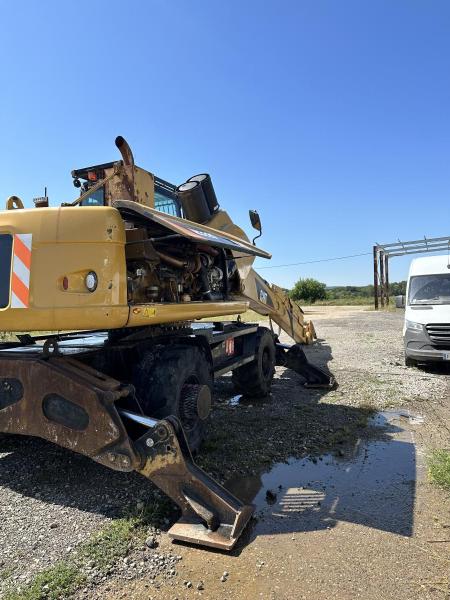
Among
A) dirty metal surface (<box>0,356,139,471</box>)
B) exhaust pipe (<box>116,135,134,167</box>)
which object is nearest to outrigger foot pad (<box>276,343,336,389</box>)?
exhaust pipe (<box>116,135,134,167</box>)

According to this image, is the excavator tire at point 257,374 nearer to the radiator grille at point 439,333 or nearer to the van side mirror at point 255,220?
the van side mirror at point 255,220

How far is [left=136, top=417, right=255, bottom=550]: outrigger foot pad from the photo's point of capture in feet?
10.3

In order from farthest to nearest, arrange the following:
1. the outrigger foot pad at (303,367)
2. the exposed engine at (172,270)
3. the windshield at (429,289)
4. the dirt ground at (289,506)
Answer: the windshield at (429,289)
the outrigger foot pad at (303,367)
the exposed engine at (172,270)
the dirt ground at (289,506)

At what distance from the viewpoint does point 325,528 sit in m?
3.35

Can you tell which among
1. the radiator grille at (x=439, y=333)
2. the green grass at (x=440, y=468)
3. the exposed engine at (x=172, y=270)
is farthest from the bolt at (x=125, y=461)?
the radiator grille at (x=439, y=333)

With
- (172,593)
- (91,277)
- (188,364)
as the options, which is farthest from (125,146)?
(172,593)

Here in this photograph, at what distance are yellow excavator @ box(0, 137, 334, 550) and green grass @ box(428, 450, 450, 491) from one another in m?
1.81

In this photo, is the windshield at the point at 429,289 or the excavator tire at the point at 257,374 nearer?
the excavator tire at the point at 257,374

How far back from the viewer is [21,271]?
3.39 m

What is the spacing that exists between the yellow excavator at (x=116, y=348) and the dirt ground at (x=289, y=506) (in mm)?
335

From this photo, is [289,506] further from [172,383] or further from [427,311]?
[427,311]

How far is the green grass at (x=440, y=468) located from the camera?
4.02 meters

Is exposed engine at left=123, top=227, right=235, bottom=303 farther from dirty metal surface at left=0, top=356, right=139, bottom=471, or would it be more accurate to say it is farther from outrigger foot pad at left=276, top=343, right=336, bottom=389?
outrigger foot pad at left=276, top=343, right=336, bottom=389

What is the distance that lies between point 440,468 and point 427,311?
570 cm
